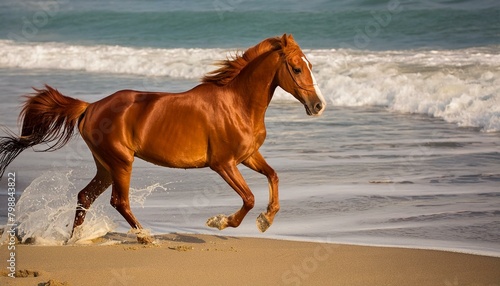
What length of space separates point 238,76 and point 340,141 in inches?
189

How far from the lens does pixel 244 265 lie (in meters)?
6.23

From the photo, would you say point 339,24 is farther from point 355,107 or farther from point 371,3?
point 355,107

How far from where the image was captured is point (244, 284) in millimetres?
5805

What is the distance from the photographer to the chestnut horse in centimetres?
679

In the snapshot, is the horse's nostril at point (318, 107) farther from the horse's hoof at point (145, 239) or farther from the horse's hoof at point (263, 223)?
the horse's hoof at point (145, 239)

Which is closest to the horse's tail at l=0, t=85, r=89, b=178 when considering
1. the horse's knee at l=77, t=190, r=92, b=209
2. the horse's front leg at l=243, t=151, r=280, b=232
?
the horse's knee at l=77, t=190, r=92, b=209

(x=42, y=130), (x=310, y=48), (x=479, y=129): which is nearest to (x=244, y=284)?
(x=42, y=130)

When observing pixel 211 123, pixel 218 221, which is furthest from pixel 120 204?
pixel 211 123

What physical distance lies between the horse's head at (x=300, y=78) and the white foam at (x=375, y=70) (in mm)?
6554

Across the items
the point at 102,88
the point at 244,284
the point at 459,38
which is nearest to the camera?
the point at 244,284

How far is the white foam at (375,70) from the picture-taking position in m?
14.8

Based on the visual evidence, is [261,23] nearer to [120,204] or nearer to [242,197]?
[120,204]

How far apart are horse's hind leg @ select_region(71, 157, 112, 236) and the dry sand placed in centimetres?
35

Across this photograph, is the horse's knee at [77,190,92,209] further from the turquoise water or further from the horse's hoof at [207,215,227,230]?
the turquoise water
